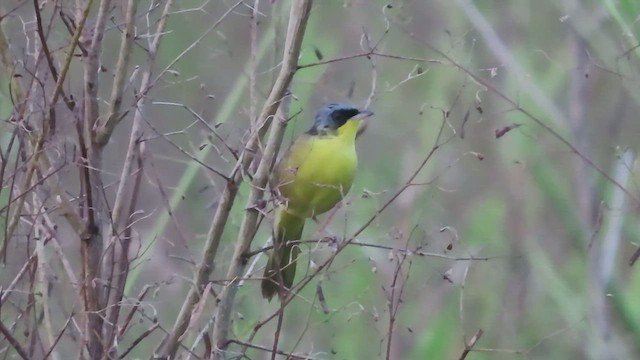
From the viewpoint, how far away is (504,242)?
2.24 metres

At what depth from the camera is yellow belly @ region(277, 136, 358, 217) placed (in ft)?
5.28

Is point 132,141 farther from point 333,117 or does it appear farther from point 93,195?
point 333,117

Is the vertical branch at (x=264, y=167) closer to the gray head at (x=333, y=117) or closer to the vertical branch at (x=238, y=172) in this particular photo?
the vertical branch at (x=238, y=172)

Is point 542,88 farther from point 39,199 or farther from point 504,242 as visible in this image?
point 39,199

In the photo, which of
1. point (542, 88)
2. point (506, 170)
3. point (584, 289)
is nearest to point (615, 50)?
point (542, 88)

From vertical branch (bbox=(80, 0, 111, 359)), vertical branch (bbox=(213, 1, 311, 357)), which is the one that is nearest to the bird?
vertical branch (bbox=(213, 1, 311, 357))

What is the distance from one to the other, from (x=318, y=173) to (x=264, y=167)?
37 cm

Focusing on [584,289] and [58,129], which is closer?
[58,129]

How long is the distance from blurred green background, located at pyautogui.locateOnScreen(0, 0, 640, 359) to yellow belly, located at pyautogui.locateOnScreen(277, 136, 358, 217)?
47cm

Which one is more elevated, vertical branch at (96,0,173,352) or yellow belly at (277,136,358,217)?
vertical branch at (96,0,173,352)

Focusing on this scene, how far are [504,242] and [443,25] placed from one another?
0.52 meters

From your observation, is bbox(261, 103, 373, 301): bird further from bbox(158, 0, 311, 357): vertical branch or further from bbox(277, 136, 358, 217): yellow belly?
bbox(158, 0, 311, 357): vertical branch

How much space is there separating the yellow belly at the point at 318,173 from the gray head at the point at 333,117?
3cm

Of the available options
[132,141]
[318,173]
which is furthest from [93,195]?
[318,173]
